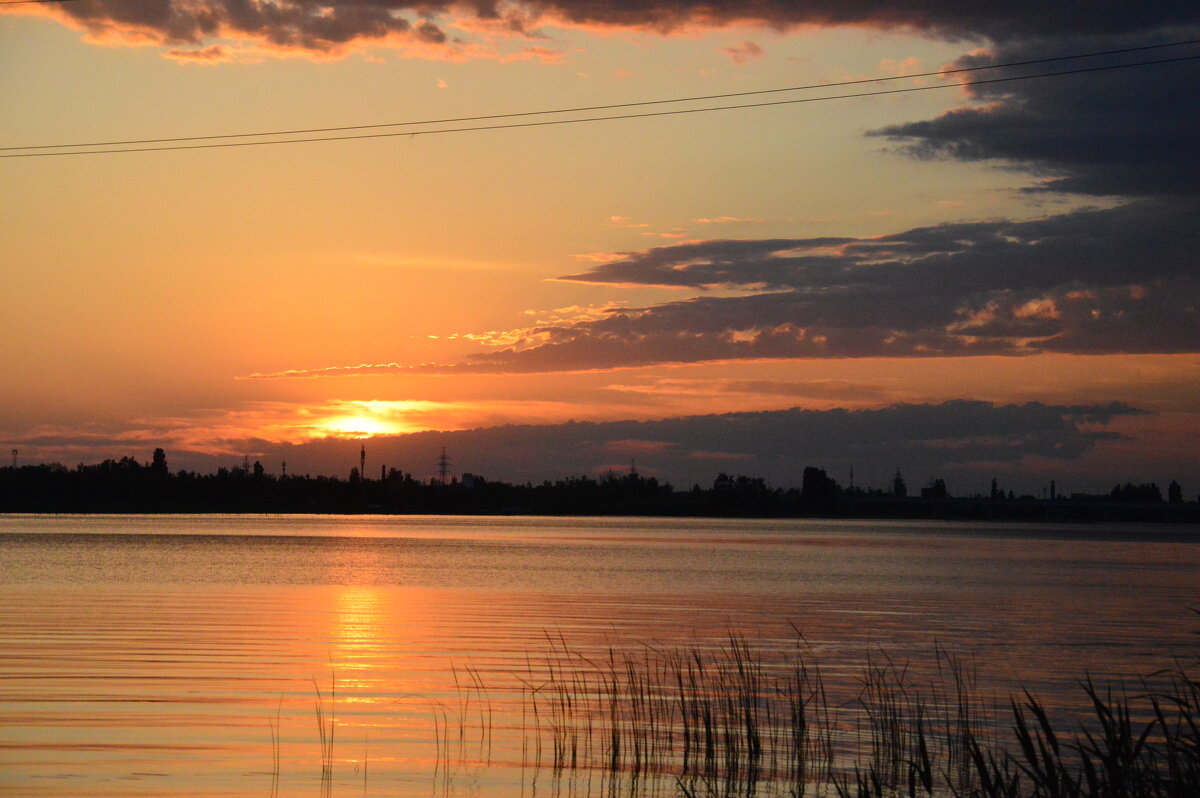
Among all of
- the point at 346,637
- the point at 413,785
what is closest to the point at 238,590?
the point at 346,637

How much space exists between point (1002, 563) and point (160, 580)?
7407 cm

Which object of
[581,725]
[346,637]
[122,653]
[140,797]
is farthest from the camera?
[346,637]

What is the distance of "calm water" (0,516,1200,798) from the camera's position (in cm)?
2095

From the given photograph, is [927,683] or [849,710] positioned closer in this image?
[849,710]

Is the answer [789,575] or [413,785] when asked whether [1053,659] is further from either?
[789,575]

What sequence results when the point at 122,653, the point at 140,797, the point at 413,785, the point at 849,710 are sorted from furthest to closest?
the point at 122,653 < the point at 849,710 < the point at 413,785 < the point at 140,797

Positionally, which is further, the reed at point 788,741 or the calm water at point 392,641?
the calm water at point 392,641

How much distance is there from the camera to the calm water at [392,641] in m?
21.0

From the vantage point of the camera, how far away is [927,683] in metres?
30.7

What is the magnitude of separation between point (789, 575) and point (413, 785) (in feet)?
225

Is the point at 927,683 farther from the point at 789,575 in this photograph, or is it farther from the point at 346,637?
the point at 789,575

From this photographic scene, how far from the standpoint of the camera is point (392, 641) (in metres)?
39.8

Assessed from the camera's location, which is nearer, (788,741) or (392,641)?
(788,741)

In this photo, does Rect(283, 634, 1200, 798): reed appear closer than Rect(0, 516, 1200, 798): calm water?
Yes
